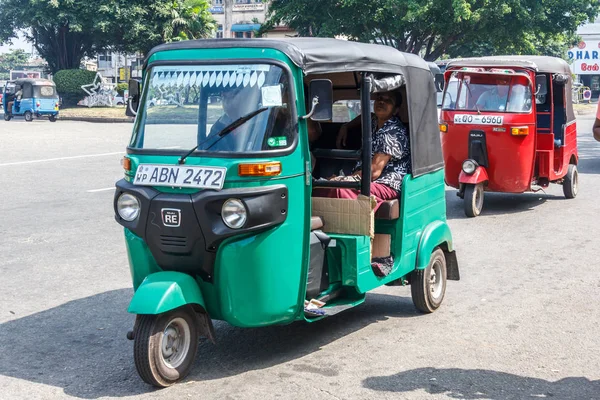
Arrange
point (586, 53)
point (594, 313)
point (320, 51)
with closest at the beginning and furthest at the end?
point (320, 51) < point (594, 313) < point (586, 53)

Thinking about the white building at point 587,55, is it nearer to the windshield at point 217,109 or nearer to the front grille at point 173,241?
the windshield at point 217,109

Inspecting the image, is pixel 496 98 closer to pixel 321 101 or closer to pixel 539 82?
pixel 539 82

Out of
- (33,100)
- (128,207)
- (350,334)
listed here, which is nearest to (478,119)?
(350,334)

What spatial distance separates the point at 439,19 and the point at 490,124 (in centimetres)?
2565

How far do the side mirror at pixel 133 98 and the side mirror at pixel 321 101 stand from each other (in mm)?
1318

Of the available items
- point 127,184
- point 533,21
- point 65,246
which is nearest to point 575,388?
point 127,184

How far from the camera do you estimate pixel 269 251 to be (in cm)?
496

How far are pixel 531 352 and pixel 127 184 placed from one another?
2.84 metres

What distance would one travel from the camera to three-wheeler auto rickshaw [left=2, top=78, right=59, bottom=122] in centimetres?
3812

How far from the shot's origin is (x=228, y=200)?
15.8 feet

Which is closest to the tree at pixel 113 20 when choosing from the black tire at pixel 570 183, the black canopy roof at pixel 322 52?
the black tire at pixel 570 183

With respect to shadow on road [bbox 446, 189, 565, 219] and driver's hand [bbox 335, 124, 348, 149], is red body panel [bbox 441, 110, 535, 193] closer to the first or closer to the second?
shadow on road [bbox 446, 189, 565, 219]

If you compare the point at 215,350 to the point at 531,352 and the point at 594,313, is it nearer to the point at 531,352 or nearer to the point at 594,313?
the point at 531,352

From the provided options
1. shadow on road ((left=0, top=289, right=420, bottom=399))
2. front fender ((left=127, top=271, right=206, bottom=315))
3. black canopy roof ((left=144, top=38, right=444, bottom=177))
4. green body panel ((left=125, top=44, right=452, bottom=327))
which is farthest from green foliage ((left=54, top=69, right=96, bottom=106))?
front fender ((left=127, top=271, right=206, bottom=315))
